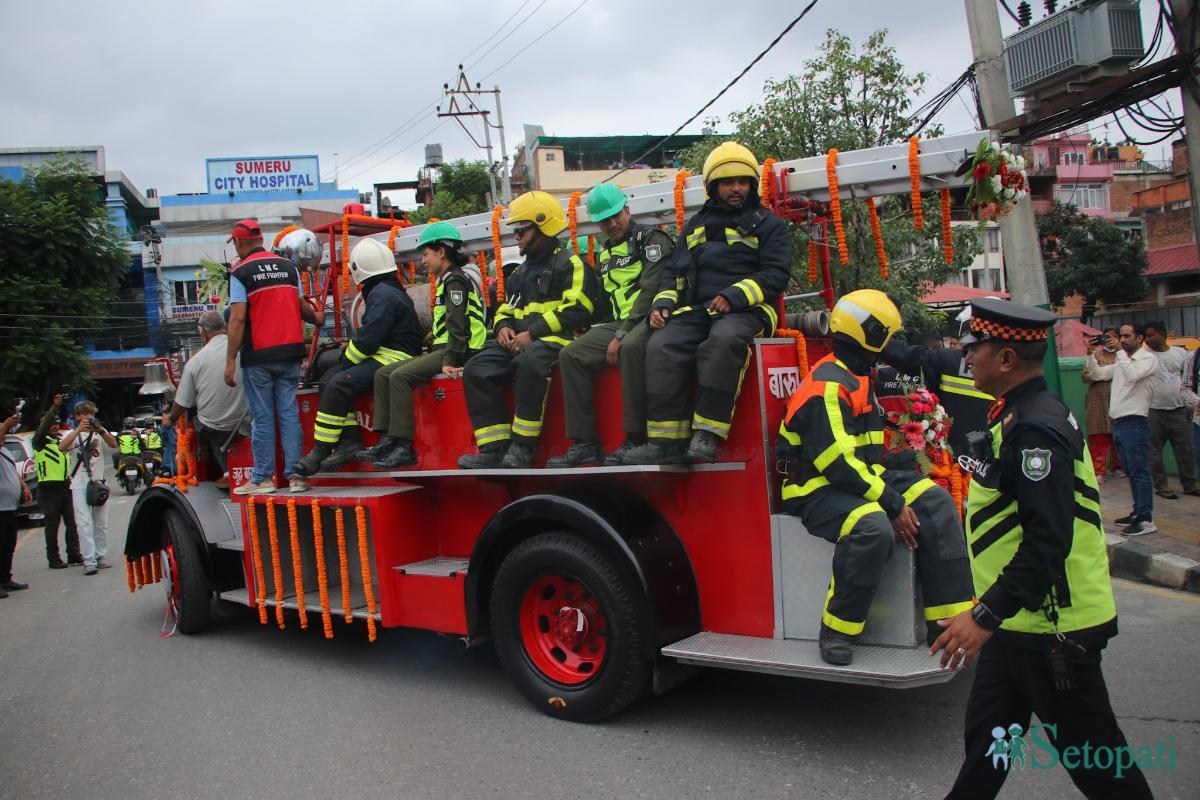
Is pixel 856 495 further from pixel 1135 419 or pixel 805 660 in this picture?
pixel 1135 419

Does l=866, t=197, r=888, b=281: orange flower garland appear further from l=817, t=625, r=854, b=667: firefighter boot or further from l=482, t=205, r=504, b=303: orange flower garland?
l=482, t=205, r=504, b=303: orange flower garland

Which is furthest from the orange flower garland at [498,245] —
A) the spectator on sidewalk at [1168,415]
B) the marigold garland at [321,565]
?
the spectator on sidewalk at [1168,415]

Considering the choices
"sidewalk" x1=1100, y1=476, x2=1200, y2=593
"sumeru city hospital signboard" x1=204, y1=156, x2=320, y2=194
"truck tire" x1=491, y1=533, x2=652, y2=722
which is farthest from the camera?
"sumeru city hospital signboard" x1=204, y1=156, x2=320, y2=194

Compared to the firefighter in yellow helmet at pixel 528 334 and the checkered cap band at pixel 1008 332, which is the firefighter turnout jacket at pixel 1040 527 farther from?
the firefighter in yellow helmet at pixel 528 334

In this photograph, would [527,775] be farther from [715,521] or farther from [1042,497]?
[1042,497]

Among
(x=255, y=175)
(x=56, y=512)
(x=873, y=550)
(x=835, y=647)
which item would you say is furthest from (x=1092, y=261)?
(x=255, y=175)

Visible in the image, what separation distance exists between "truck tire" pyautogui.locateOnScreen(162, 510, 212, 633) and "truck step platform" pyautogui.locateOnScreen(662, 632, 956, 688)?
4164 millimetres

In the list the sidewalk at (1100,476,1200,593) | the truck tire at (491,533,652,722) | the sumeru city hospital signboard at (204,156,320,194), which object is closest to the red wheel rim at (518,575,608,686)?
the truck tire at (491,533,652,722)

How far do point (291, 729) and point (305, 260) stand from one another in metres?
3.49

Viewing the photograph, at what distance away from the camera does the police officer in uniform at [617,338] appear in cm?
439

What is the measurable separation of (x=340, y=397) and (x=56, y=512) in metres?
7.16

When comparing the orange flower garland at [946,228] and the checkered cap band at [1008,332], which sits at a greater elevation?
the orange flower garland at [946,228]

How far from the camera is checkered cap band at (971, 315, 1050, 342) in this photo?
2.60 m

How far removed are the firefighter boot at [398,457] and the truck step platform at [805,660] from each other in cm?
215
